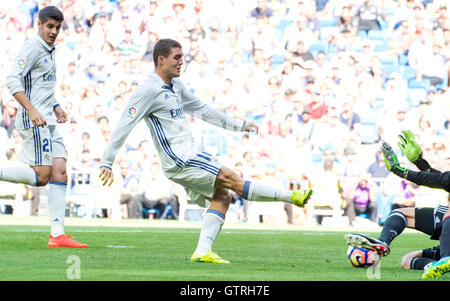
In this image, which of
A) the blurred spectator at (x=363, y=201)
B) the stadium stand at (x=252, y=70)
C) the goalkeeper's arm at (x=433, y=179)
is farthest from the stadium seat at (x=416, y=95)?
the goalkeeper's arm at (x=433, y=179)

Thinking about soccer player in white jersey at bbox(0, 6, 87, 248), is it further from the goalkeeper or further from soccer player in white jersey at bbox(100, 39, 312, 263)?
the goalkeeper

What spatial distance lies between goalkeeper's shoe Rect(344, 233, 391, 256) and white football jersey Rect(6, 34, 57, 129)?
3875mm

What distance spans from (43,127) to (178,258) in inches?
81.9

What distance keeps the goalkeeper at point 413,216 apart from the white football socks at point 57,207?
11.5ft

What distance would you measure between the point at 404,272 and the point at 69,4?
19.9m

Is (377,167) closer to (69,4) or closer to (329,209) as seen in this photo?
(329,209)

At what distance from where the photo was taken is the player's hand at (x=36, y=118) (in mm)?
8812

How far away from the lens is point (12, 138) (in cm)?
2127

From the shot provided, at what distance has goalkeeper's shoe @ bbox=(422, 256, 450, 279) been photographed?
6.45 metres

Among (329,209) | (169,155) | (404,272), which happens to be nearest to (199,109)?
(169,155)

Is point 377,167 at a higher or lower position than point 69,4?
lower

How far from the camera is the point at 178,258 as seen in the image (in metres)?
8.53

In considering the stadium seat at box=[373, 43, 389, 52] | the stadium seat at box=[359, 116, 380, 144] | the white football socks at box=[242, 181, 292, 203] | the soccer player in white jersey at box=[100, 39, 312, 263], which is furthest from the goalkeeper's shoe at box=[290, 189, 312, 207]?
the stadium seat at box=[373, 43, 389, 52]

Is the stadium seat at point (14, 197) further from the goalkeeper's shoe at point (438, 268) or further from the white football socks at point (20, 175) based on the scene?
the goalkeeper's shoe at point (438, 268)
